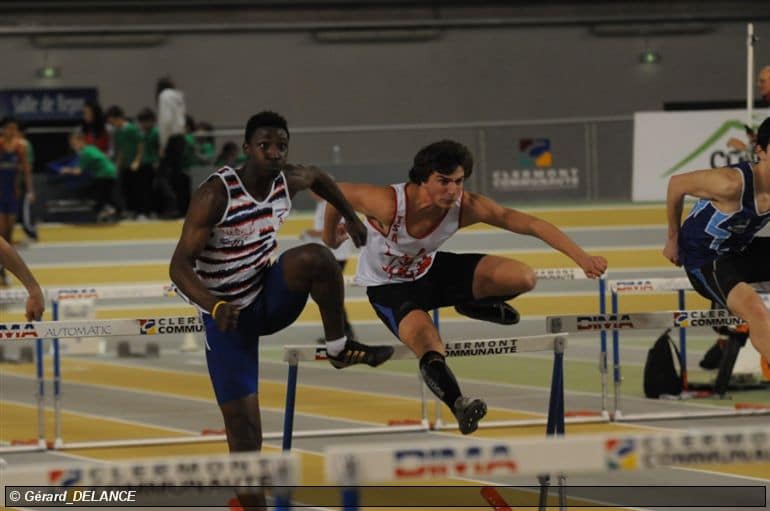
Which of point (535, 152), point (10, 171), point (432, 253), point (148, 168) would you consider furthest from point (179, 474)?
point (535, 152)

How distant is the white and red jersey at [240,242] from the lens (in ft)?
22.6

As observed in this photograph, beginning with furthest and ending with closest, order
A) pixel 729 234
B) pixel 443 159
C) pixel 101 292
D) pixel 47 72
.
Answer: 1. pixel 47 72
2. pixel 101 292
3. pixel 729 234
4. pixel 443 159

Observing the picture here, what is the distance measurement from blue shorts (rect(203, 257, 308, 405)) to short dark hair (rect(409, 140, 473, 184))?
1.10 meters

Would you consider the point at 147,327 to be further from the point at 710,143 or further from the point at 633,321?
the point at 710,143

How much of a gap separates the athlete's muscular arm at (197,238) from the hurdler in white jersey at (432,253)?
4.45ft

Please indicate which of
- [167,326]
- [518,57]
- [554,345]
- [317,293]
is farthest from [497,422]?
[518,57]

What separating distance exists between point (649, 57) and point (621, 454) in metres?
24.1

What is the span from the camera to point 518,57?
1091 inches

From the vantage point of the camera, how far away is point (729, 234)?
873 cm

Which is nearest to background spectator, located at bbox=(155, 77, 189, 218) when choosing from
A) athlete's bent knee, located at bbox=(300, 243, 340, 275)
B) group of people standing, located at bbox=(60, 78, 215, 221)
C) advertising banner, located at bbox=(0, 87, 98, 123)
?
group of people standing, located at bbox=(60, 78, 215, 221)

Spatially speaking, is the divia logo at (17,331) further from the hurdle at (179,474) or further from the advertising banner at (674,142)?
the advertising banner at (674,142)

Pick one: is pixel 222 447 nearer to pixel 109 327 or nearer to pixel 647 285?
pixel 109 327

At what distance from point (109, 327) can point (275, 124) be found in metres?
3.68

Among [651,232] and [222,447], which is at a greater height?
[651,232]
